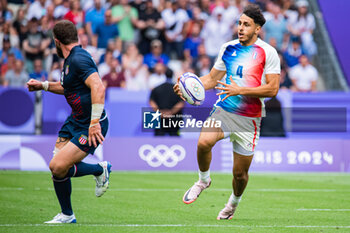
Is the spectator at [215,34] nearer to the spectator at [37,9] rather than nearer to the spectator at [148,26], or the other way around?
the spectator at [148,26]

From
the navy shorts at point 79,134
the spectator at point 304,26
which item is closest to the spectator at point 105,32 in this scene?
the spectator at point 304,26

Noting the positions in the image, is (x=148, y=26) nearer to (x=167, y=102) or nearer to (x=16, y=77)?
(x=16, y=77)

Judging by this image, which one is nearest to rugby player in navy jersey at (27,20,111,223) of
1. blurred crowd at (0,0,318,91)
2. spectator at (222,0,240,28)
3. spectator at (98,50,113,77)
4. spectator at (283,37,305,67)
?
blurred crowd at (0,0,318,91)

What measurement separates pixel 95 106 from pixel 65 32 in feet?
3.19

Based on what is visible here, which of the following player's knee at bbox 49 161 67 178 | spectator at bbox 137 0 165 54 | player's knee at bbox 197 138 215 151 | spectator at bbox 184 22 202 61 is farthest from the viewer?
spectator at bbox 184 22 202 61

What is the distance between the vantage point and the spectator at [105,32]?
63.2 feet

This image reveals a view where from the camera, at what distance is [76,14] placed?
1917cm

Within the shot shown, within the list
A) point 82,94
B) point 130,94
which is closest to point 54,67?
point 130,94

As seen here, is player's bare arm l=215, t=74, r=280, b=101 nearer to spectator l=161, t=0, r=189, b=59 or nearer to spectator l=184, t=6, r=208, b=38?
spectator l=161, t=0, r=189, b=59

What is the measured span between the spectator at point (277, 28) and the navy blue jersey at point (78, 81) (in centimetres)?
1306

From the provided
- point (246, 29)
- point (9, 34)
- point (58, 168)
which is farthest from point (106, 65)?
point (58, 168)

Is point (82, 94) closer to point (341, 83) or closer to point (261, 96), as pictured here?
point (261, 96)

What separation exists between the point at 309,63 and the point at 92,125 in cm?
1339

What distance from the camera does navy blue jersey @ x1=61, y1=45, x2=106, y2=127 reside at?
765cm
